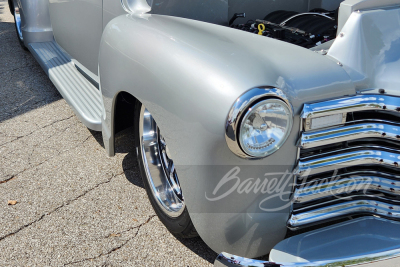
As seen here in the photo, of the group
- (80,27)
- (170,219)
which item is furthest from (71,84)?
(170,219)

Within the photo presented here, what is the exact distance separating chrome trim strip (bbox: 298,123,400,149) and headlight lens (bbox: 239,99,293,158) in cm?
9

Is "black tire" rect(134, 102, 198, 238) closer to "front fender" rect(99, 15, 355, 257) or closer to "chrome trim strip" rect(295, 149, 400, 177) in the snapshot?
"front fender" rect(99, 15, 355, 257)

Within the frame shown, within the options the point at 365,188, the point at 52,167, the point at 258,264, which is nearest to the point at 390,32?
the point at 365,188

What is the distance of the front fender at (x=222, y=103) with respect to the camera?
1329 mm

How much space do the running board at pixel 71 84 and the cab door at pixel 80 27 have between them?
0.36 feet

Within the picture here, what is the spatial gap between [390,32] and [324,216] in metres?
0.79

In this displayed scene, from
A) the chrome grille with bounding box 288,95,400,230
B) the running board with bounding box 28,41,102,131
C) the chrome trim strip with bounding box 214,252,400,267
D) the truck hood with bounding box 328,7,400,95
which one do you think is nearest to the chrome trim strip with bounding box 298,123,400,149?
the chrome grille with bounding box 288,95,400,230

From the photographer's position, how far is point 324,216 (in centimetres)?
149

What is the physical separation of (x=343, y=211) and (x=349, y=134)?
32cm

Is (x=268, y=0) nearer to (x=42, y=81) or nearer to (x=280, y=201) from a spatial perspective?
(x=280, y=201)

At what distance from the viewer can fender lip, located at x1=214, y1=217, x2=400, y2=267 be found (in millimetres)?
1233

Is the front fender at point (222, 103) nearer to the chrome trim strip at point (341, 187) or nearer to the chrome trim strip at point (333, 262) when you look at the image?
the chrome trim strip at point (341, 187)

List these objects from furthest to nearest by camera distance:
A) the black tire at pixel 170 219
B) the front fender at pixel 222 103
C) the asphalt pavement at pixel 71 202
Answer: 1. the asphalt pavement at pixel 71 202
2. the black tire at pixel 170 219
3. the front fender at pixel 222 103

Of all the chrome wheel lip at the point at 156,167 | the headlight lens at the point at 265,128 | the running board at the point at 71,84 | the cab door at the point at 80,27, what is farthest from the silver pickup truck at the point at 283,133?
the cab door at the point at 80,27
